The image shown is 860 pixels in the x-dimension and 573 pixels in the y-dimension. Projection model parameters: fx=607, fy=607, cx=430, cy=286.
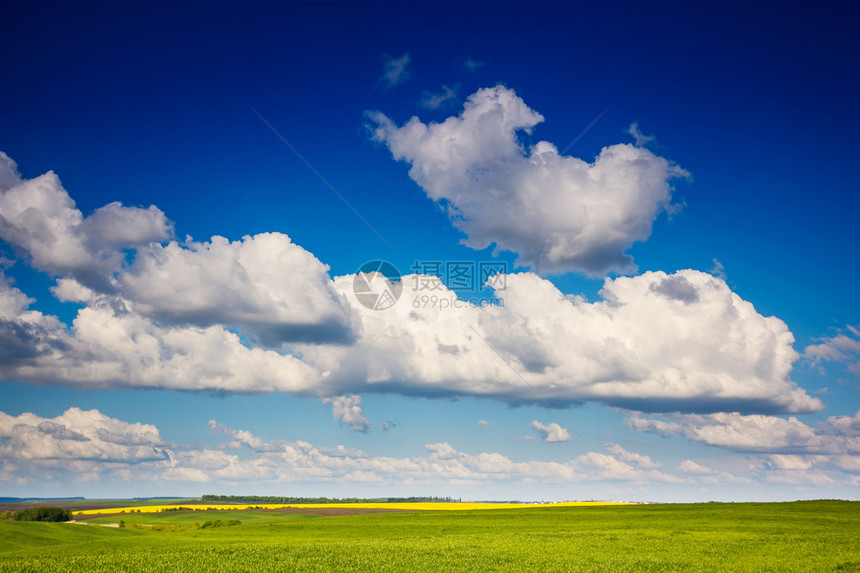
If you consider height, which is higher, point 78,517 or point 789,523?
point 789,523

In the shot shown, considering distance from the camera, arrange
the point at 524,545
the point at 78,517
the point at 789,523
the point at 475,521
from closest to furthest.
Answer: the point at 524,545 → the point at 789,523 → the point at 475,521 → the point at 78,517

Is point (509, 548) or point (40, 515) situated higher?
point (509, 548)

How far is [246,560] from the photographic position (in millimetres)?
42719

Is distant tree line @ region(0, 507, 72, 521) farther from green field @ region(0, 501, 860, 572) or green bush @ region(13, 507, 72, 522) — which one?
green field @ region(0, 501, 860, 572)

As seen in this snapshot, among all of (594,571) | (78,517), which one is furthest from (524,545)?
(78,517)

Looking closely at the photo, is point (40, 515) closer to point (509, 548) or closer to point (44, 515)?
point (44, 515)

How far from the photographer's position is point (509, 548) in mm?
50500

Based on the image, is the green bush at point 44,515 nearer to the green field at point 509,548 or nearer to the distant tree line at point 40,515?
the distant tree line at point 40,515

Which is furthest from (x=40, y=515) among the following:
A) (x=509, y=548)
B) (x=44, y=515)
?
(x=509, y=548)

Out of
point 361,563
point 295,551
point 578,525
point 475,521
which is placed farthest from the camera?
point 475,521

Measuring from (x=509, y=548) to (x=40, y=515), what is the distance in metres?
105

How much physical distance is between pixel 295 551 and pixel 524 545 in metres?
19.9

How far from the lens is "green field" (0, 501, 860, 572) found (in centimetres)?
3991

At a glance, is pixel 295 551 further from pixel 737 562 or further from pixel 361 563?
pixel 737 562
